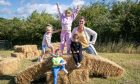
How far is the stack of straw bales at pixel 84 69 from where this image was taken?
1248 cm

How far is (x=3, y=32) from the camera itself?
131ft

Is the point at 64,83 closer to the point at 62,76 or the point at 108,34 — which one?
the point at 62,76

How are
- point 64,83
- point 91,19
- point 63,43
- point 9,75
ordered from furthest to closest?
point 91,19, point 9,75, point 63,43, point 64,83

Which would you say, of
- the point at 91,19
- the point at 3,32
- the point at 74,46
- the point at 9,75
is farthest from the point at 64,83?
the point at 3,32

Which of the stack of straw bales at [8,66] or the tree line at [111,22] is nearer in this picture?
the stack of straw bales at [8,66]

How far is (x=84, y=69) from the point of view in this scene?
41.3ft

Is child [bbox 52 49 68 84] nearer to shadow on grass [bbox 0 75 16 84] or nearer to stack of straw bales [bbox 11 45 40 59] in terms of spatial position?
shadow on grass [bbox 0 75 16 84]

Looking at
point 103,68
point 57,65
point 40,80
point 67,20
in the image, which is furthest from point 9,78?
point 103,68

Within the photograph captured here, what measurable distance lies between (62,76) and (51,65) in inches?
27.1

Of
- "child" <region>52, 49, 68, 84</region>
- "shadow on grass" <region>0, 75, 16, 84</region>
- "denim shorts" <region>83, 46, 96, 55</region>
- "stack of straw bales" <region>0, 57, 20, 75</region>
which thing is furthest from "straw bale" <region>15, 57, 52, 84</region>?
"stack of straw bales" <region>0, 57, 20, 75</region>

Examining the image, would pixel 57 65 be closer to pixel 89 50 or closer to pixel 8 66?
pixel 89 50

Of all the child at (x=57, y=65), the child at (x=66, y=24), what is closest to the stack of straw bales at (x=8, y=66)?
the child at (x=66, y=24)

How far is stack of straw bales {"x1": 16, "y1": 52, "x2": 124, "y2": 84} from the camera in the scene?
12484mm

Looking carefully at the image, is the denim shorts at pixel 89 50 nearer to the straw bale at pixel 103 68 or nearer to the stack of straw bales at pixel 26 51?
the straw bale at pixel 103 68
